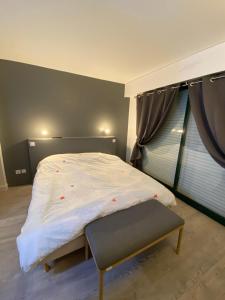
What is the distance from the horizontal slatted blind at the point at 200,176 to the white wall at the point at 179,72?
2.25ft

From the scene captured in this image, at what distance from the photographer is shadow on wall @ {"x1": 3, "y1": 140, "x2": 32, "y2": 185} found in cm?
265

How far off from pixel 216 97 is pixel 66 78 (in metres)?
2.70

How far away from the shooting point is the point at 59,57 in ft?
7.38

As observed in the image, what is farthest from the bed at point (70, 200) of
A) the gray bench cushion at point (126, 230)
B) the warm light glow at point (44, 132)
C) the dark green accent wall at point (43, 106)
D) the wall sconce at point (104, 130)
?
the wall sconce at point (104, 130)

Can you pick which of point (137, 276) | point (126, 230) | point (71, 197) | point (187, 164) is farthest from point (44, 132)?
point (187, 164)

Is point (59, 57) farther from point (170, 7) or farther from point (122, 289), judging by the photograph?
point (122, 289)

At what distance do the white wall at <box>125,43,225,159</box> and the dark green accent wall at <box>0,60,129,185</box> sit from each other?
54 cm

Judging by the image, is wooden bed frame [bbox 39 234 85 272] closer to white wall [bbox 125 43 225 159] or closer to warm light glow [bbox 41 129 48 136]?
warm light glow [bbox 41 129 48 136]

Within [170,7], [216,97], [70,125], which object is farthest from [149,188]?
[70,125]

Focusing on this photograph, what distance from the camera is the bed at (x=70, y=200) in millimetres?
1149

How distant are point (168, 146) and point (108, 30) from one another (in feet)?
7.07

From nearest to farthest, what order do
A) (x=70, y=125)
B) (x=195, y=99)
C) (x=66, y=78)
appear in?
(x=195, y=99), (x=66, y=78), (x=70, y=125)

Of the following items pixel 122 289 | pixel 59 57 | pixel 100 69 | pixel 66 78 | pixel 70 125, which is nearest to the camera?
pixel 122 289

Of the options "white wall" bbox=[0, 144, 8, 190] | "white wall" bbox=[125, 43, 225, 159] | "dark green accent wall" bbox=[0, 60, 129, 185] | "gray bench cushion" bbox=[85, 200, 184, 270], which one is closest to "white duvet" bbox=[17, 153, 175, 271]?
"gray bench cushion" bbox=[85, 200, 184, 270]
